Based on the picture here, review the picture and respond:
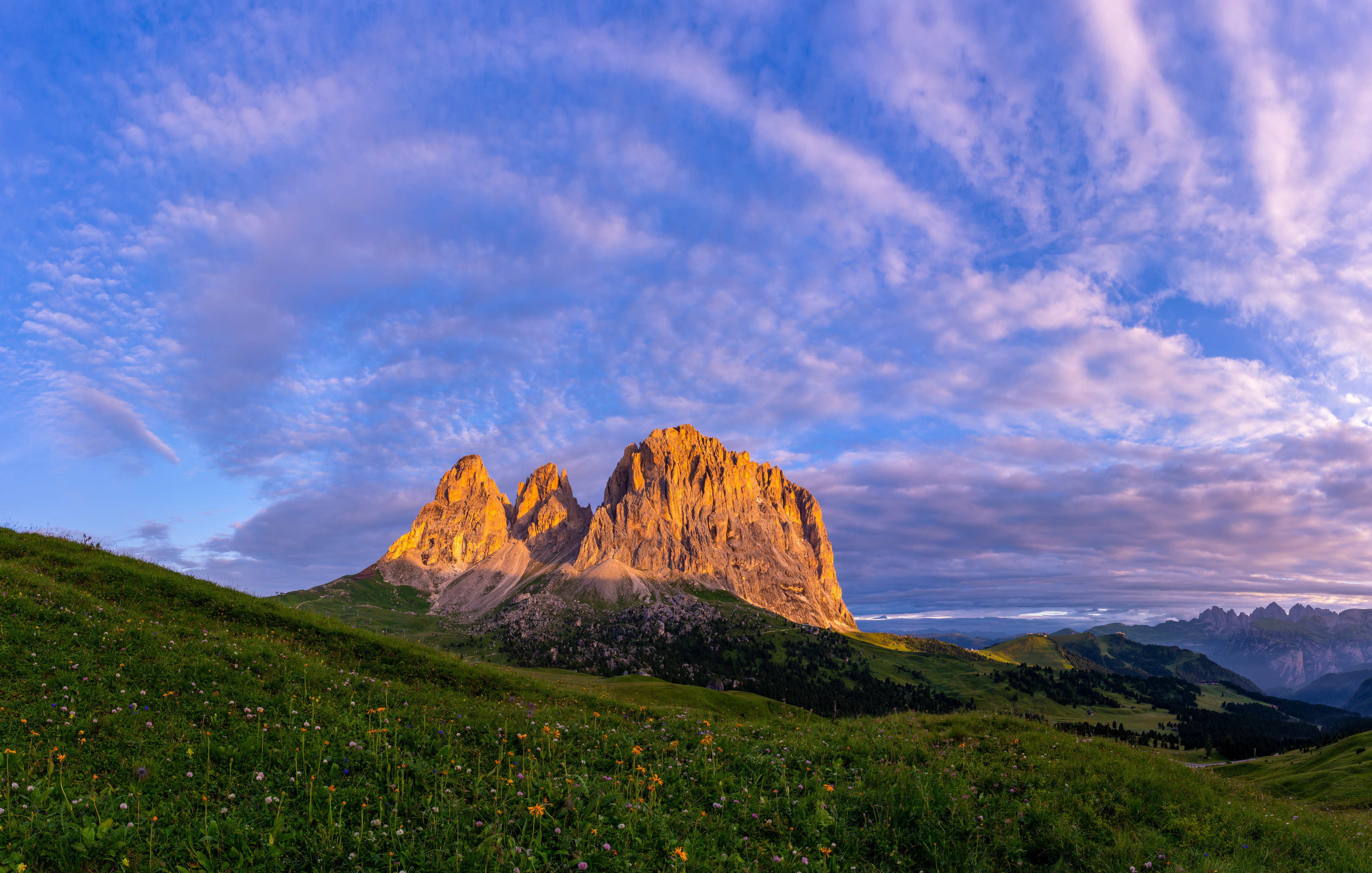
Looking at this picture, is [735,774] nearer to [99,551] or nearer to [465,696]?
[465,696]

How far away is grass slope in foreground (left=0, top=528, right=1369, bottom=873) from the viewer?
928 centimetres

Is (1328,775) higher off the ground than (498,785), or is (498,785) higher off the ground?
(498,785)

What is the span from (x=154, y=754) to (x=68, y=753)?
138 cm

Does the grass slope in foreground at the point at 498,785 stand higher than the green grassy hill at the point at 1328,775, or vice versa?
the grass slope in foreground at the point at 498,785

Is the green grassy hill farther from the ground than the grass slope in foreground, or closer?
closer

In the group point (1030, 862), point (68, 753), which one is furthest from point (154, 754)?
point (1030, 862)

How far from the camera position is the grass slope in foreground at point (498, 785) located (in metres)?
9.28

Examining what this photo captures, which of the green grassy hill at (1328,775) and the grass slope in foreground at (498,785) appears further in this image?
the green grassy hill at (1328,775)

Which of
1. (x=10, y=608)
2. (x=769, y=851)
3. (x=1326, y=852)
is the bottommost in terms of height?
(x=1326, y=852)

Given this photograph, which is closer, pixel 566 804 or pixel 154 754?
pixel 566 804

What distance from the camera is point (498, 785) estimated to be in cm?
1170

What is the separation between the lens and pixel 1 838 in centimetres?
828

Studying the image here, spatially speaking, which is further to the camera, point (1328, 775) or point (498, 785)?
point (1328, 775)

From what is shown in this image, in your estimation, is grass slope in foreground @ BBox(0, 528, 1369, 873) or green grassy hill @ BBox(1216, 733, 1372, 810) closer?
grass slope in foreground @ BBox(0, 528, 1369, 873)
